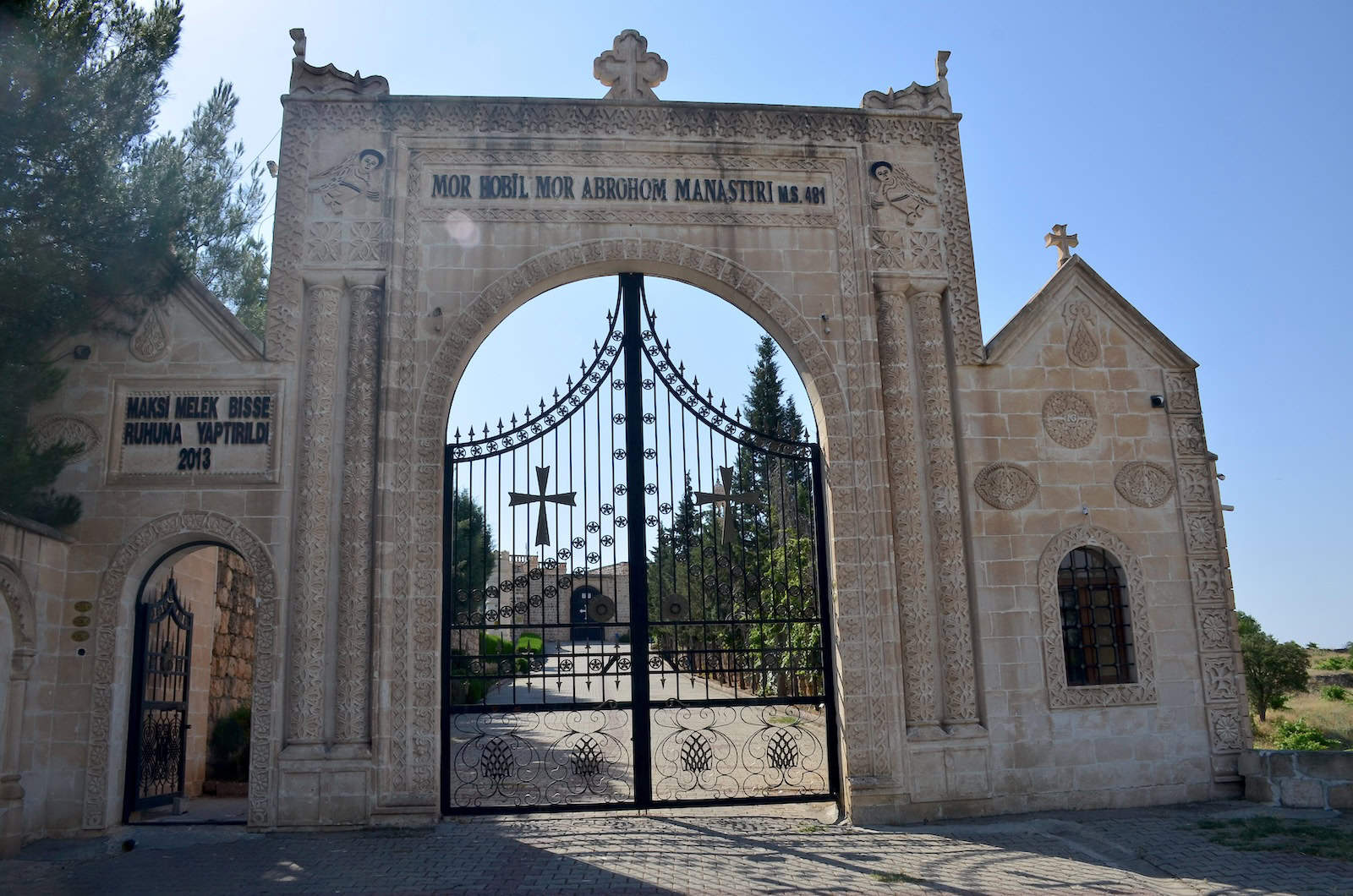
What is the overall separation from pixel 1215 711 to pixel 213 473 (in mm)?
9548

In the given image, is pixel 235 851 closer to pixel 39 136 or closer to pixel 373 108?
pixel 39 136

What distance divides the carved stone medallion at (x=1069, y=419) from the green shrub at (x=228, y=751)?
9.68 meters

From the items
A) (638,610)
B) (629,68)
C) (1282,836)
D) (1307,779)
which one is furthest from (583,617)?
(1307,779)

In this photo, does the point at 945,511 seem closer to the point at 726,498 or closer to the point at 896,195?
the point at 726,498

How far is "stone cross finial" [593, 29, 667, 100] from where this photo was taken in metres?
10.2

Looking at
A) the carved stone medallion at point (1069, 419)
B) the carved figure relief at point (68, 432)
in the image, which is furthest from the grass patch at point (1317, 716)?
the carved figure relief at point (68, 432)

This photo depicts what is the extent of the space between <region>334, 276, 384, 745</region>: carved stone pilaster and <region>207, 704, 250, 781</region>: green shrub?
3.81 meters

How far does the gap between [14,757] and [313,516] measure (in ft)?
9.54

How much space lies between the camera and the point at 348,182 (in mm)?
9656

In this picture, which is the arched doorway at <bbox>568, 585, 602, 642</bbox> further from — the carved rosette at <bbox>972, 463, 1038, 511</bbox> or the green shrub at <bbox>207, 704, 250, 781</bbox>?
the green shrub at <bbox>207, 704, 250, 781</bbox>

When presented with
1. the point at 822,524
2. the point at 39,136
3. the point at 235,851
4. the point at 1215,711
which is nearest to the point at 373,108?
the point at 39,136

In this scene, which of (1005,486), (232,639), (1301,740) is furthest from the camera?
(1301,740)

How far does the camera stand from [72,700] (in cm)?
845

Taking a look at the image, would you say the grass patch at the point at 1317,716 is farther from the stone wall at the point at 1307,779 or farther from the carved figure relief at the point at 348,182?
the carved figure relief at the point at 348,182
